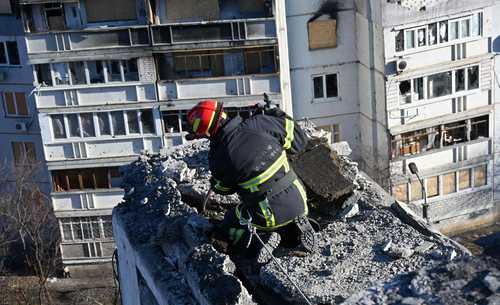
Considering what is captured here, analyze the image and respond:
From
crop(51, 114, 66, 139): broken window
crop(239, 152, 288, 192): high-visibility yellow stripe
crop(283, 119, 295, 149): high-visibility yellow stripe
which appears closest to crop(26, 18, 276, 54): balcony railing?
crop(51, 114, 66, 139): broken window

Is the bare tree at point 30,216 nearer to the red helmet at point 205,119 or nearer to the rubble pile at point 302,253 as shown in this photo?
the rubble pile at point 302,253

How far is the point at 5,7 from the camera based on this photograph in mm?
31047

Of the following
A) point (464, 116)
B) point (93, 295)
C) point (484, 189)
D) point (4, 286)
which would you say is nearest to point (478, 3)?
point (464, 116)

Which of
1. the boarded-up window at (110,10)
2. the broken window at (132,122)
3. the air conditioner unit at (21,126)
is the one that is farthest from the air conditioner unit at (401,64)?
the air conditioner unit at (21,126)

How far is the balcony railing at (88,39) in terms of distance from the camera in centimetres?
2883

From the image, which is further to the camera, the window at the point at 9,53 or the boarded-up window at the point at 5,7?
the window at the point at 9,53

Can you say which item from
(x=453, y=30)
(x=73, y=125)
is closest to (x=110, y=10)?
(x=73, y=125)

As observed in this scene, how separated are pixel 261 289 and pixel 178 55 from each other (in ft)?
69.2

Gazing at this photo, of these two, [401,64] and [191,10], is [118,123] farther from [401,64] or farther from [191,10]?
[401,64]

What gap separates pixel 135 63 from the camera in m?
29.7

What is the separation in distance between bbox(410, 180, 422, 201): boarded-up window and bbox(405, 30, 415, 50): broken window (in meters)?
5.59

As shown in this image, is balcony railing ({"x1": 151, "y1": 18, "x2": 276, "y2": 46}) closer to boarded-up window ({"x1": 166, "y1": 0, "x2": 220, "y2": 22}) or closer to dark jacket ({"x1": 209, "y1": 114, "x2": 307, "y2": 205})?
boarded-up window ({"x1": 166, "y1": 0, "x2": 220, "y2": 22})

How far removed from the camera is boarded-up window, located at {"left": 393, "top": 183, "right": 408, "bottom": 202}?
108 ft

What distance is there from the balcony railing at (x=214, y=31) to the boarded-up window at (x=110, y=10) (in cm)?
115
